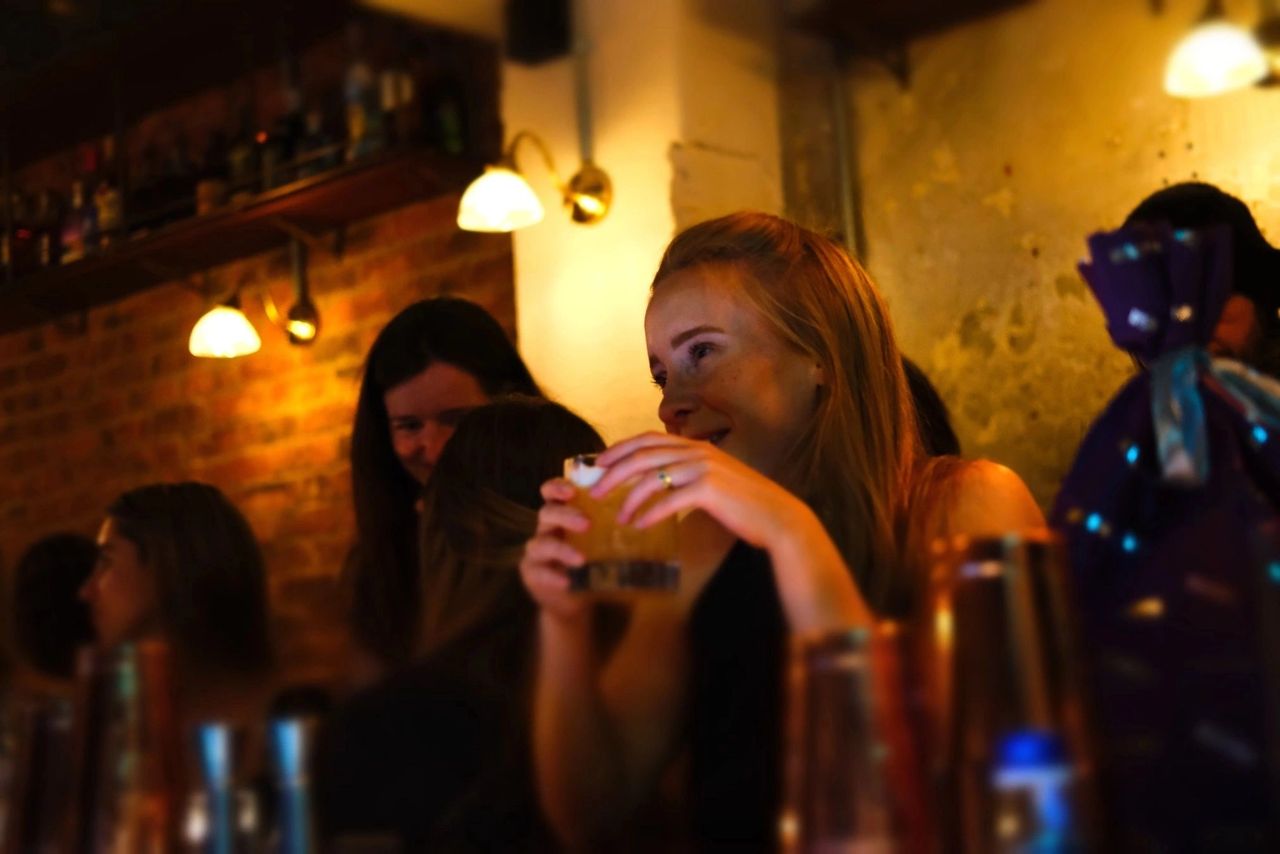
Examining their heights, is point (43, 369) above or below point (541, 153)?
below

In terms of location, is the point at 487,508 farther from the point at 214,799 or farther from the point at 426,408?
the point at 426,408

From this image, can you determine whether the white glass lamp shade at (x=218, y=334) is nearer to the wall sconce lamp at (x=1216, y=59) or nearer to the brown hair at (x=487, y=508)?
the brown hair at (x=487, y=508)

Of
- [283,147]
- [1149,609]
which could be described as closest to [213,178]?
[283,147]

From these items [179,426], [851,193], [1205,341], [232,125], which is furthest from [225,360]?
[1205,341]

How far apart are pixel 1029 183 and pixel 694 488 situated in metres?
1.50

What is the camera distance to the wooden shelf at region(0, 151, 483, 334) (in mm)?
1527

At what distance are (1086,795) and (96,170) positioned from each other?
150 cm

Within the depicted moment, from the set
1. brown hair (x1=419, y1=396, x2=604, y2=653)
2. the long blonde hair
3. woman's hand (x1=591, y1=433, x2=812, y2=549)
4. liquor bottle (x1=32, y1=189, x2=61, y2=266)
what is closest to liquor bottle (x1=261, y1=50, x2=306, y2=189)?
liquor bottle (x1=32, y1=189, x2=61, y2=266)

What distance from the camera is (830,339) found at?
1337 millimetres

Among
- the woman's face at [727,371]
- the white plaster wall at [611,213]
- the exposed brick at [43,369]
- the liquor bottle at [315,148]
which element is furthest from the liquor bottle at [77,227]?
the liquor bottle at [315,148]

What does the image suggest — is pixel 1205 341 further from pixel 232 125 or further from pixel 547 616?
pixel 232 125

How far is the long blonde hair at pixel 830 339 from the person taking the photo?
3.97 feet

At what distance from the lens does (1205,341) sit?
0.70 metres

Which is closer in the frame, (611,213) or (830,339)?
(830,339)
